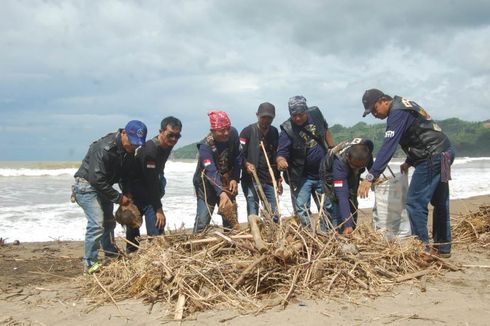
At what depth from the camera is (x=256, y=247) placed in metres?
3.94

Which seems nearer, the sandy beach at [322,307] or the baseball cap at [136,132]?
the sandy beach at [322,307]

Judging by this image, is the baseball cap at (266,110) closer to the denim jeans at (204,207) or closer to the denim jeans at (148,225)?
the denim jeans at (204,207)

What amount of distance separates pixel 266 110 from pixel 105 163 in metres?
2.09

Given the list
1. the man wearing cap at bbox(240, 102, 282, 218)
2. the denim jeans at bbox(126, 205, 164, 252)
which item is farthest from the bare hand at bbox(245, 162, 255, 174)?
the denim jeans at bbox(126, 205, 164, 252)

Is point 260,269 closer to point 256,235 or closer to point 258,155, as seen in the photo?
point 256,235

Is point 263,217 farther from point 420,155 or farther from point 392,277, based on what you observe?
point 420,155

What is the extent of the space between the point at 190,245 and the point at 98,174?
4.36 ft

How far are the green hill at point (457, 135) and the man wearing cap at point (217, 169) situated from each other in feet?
156

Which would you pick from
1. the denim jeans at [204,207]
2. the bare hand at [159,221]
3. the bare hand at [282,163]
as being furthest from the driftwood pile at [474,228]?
the bare hand at [159,221]

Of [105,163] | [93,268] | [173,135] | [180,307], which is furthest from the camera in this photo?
[173,135]

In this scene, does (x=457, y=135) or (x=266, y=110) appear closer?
(x=266, y=110)

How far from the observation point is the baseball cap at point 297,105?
5.59 m

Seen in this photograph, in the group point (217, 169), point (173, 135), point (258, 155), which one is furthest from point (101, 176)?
Answer: point (258, 155)

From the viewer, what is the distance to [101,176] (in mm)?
4895
